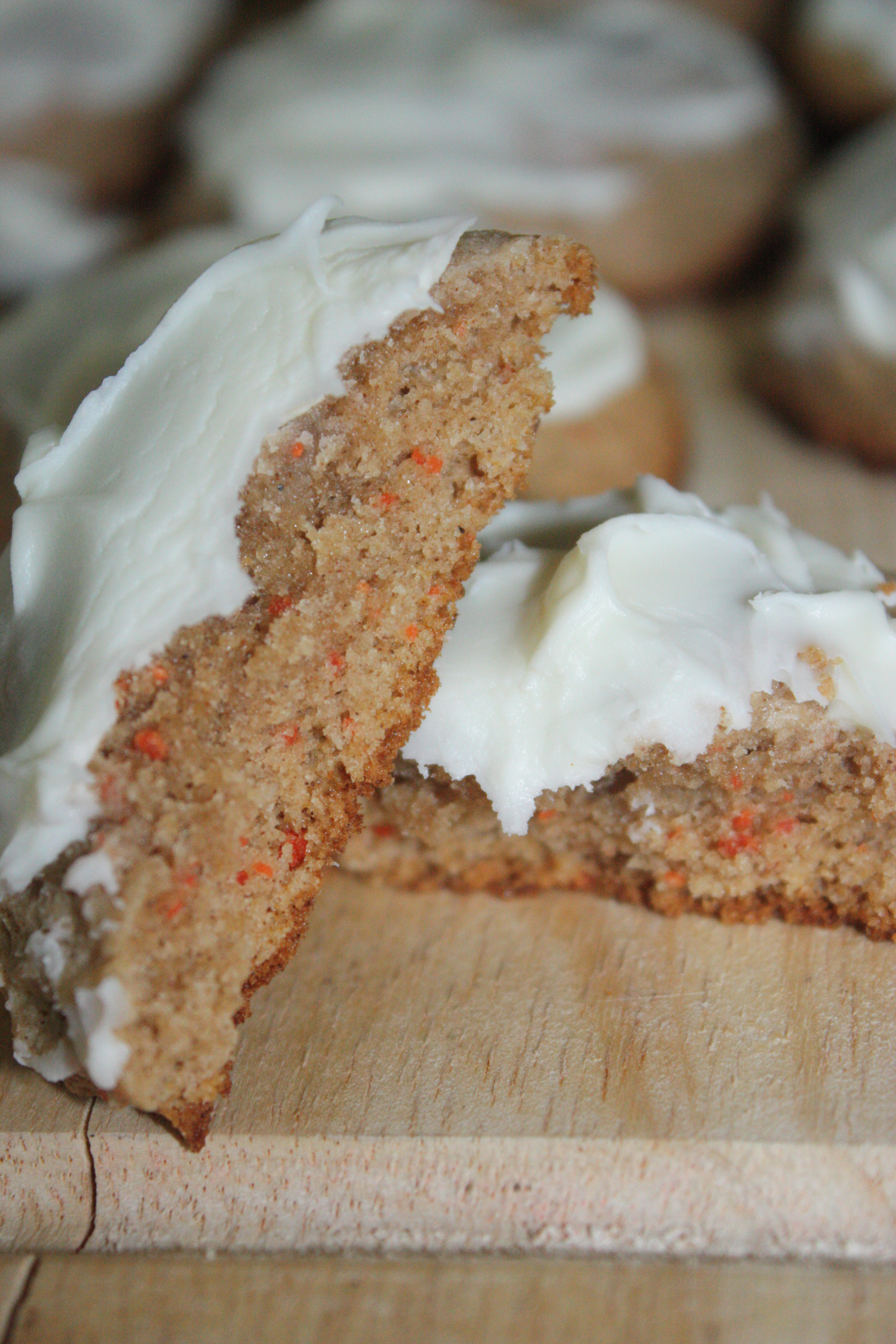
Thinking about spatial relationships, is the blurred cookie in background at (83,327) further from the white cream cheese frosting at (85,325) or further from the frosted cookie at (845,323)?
the frosted cookie at (845,323)

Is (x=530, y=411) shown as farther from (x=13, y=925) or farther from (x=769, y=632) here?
(x=13, y=925)

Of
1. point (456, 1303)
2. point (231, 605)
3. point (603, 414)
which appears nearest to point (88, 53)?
point (603, 414)

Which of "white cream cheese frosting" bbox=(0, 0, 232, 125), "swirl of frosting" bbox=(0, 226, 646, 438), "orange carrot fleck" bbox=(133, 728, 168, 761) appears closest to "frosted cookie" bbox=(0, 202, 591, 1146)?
"orange carrot fleck" bbox=(133, 728, 168, 761)

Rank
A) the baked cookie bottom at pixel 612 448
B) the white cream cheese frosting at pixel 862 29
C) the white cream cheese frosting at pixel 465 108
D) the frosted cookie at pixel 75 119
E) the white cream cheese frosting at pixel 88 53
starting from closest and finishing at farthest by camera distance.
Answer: the baked cookie bottom at pixel 612 448
the white cream cheese frosting at pixel 465 108
the white cream cheese frosting at pixel 862 29
the frosted cookie at pixel 75 119
the white cream cheese frosting at pixel 88 53

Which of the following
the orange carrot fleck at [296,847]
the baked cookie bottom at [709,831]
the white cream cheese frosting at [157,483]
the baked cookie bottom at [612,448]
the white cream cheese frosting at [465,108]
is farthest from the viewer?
the white cream cheese frosting at [465,108]

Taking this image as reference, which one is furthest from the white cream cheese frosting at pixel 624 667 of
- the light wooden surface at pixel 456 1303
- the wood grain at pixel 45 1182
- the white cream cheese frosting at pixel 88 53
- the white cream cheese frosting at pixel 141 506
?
the white cream cheese frosting at pixel 88 53

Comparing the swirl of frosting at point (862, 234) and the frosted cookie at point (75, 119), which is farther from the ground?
the frosted cookie at point (75, 119)

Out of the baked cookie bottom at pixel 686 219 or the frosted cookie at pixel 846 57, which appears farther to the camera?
the frosted cookie at pixel 846 57

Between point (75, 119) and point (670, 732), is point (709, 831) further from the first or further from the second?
point (75, 119)

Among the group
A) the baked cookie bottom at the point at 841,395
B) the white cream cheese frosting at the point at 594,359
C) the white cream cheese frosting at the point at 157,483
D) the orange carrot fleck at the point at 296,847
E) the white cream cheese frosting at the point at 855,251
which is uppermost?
the white cream cheese frosting at the point at 157,483
